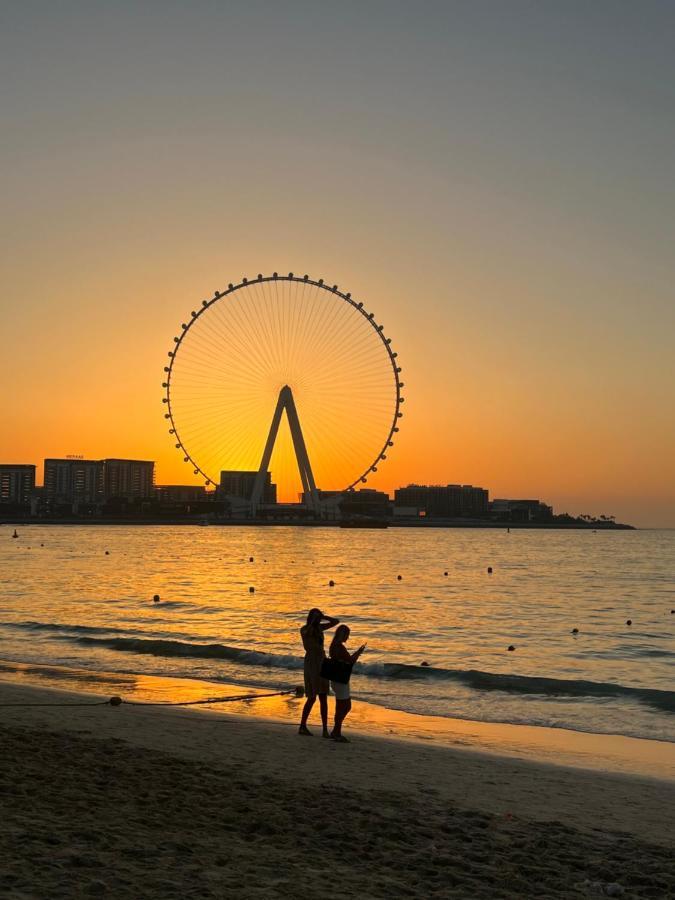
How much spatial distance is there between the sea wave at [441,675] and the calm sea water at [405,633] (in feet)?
0.18

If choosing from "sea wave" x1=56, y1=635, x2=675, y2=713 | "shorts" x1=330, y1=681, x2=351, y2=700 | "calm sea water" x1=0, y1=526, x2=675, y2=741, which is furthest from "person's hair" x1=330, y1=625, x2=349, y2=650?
"sea wave" x1=56, y1=635, x2=675, y2=713

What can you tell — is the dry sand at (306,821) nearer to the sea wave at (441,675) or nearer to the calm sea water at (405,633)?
the calm sea water at (405,633)

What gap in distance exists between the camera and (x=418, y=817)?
10.1 m

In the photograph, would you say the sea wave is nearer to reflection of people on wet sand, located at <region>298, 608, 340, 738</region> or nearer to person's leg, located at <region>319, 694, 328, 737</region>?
person's leg, located at <region>319, 694, 328, 737</region>

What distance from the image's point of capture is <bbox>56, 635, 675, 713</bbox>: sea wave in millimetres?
22953

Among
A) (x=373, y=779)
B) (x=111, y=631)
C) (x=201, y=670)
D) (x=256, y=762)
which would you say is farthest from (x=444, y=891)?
(x=111, y=631)

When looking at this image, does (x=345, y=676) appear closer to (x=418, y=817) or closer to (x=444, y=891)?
(x=418, y=817)

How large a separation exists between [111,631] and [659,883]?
29260 mm

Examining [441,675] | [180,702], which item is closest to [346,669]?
[180,702]

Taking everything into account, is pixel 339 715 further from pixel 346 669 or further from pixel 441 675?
pixel 441 675

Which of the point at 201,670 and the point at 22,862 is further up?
the point at 22,862

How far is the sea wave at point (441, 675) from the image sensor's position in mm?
22953

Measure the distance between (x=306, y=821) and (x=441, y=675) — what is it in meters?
16.4

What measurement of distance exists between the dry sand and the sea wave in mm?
8994
